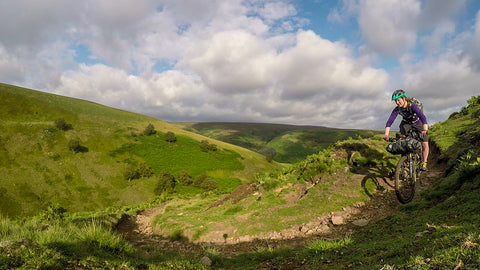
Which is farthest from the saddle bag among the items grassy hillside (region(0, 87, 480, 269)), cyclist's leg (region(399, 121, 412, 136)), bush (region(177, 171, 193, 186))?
bush (region(177, 171, 193, 186))

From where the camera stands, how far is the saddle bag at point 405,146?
Result: 26.1 ft

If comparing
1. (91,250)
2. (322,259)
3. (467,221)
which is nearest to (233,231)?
(322,259)

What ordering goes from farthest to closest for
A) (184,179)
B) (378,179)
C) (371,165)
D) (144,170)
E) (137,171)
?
(184,179), (144,170), (137,171), (371,165), (378,179)

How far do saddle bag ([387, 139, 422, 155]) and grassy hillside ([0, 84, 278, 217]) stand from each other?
2416 inches

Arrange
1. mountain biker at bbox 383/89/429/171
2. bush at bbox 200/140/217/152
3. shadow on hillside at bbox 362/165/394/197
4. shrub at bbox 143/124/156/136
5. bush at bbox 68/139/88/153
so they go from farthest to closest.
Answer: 1. bush at bbox 200/140/217/152
2. shrub at bbox 143/124/156/136
3. bush at bbox 68/139/88/153
4. shadow on hillside at bbox 362/165/394/197
5. mountain biker at bbox 383/89/429/171

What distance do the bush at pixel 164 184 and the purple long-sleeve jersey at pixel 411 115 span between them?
226 ft

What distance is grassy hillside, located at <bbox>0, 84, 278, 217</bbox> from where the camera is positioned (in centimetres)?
5816

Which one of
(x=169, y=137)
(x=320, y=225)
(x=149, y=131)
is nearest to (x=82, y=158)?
(x=149, y=131)

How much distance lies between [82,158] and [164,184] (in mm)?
29442

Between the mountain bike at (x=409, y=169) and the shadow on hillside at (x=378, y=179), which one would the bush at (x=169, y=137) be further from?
the mountain bike at (x=409, y=169)

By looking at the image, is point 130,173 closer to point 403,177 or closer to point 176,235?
point 176,235

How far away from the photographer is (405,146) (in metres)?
8.11

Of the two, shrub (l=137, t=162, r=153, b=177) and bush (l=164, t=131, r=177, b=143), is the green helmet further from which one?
bush (l=164, t=131, r=177, b=143)

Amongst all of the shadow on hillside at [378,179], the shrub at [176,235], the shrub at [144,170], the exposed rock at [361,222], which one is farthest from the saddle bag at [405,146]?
the shrub at [144,170]
